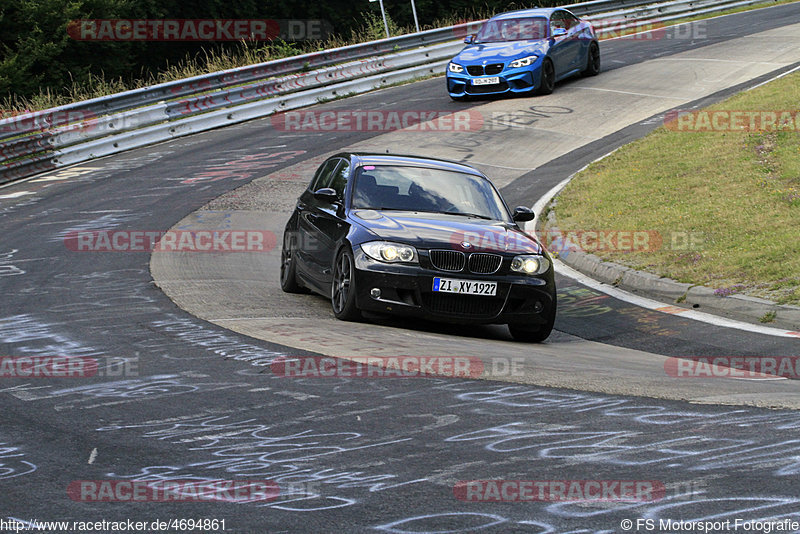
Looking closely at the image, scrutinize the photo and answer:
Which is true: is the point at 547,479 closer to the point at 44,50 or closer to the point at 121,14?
the point at 44,50

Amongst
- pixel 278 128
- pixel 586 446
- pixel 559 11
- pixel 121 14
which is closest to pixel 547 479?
pixel 586 446

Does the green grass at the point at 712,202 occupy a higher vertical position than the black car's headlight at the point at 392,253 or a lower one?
lower

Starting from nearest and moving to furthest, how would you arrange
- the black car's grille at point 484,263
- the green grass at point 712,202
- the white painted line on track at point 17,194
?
the black car's grille at point 484,263 → the green grass at point 712,202 → the white painted line on track at point 17,194

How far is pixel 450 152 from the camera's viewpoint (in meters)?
20.0

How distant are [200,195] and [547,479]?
43.8 feet

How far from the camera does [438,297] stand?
30.5ft

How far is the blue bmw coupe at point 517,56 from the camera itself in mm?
23484

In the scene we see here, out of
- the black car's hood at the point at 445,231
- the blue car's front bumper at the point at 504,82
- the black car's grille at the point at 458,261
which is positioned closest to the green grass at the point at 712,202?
the black car's hood at the point at 445,231

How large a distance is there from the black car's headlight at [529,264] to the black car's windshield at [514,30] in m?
15.3

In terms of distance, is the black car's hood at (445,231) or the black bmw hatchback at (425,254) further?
the black car's hood at (445,231)

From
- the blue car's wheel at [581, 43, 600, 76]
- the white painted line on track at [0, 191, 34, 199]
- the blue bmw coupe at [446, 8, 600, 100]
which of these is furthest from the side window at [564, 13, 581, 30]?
the white painted line on track at [0, 191, 34, 199]

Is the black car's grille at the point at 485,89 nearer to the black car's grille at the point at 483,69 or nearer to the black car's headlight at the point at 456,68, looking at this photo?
the black car's grille at the point at 483,69

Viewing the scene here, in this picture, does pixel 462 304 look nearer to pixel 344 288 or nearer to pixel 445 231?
pixel 445 231

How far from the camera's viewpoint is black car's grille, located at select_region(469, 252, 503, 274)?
9.37 meters
